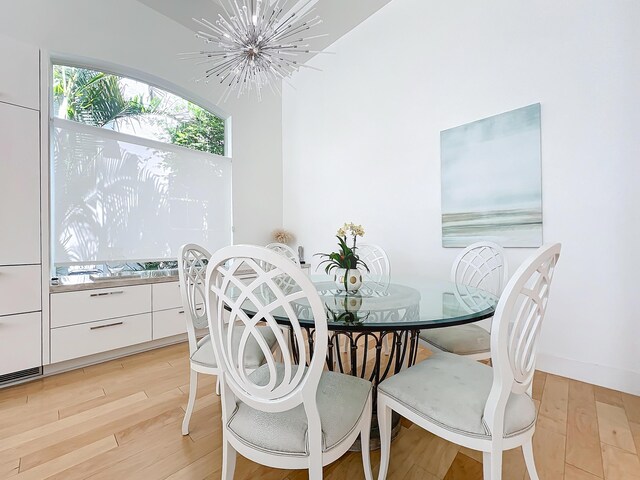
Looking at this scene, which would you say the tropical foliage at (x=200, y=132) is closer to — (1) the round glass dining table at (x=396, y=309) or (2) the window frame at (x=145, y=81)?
(2) the window frame at (x=145, y=81)

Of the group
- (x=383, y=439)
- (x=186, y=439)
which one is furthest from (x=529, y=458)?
(x=186, y=439)

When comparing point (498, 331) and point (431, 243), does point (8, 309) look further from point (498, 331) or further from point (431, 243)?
point (431, 243)

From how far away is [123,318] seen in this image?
2438 mm

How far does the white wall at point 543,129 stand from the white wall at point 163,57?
1.06m

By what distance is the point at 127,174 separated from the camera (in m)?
2.87

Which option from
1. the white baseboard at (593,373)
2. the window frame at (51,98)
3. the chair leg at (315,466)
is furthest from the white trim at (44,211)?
the white baseboard at (593,373)

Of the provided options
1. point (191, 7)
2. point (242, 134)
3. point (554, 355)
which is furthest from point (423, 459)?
point (191, 7)

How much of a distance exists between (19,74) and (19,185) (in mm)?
761

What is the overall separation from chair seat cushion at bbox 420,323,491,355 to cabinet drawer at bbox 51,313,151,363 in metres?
2.32

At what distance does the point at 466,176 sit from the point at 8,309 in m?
3.52

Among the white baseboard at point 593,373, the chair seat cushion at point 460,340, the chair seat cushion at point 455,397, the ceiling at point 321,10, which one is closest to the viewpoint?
the chair seat cushion at point 455,397

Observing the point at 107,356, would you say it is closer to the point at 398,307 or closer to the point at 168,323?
the point at 168,323

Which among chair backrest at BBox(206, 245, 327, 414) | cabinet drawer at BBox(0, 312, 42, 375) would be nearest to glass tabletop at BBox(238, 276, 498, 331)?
chair backrest at BBox(206, 245, 327, 414)

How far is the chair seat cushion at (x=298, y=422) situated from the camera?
87cm
